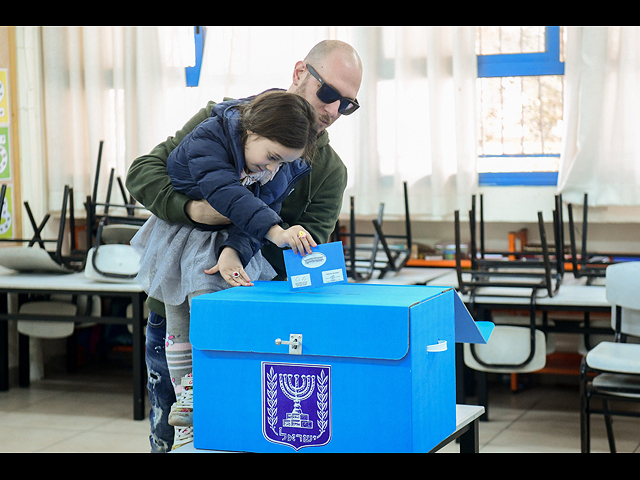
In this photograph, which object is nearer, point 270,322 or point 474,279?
point 270,322

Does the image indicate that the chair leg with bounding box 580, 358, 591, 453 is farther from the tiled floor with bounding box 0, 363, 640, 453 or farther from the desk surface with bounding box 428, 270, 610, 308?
the desk surface with bounding box 428, 270, 610, 308

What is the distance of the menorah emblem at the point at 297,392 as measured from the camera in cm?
110

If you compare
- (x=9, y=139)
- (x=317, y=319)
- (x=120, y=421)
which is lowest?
(x=120, y=421)

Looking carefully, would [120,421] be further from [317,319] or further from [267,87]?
[317,319]

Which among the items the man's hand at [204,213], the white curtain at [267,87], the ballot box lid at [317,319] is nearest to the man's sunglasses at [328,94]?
the man's hand at [204,213]

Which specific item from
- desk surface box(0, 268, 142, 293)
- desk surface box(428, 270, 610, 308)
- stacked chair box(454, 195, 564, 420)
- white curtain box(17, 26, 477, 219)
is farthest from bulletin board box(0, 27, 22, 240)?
stacked chair box(454, 195, 564, 420)

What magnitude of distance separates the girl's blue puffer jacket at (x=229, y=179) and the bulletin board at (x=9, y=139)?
3295 mm

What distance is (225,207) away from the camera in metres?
1.23

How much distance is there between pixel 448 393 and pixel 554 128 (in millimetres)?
3105

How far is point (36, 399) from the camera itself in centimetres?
395

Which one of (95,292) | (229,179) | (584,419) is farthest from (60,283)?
(229,179)

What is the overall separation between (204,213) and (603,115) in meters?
3.02
